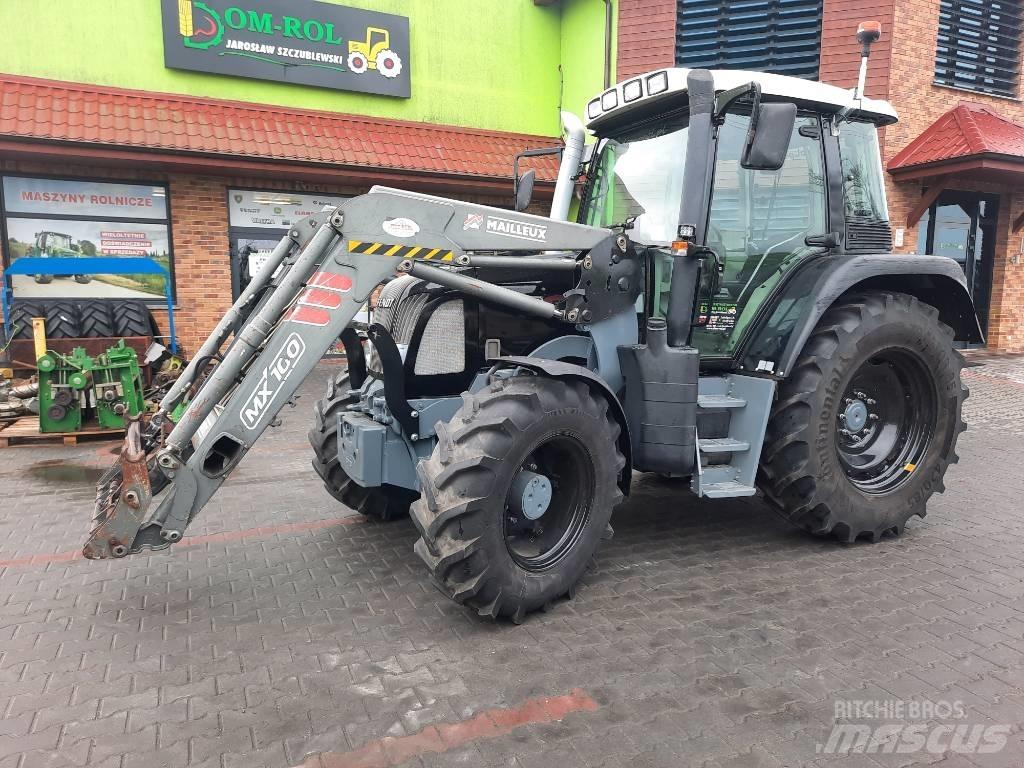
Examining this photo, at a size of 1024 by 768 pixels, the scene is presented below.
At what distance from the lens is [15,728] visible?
8.61 ft

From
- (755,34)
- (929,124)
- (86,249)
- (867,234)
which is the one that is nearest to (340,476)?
(867,234)

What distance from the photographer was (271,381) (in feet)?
11.0

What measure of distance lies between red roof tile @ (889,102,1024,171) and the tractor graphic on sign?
8.82 metres

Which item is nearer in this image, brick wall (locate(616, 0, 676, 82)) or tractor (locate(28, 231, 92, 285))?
tractor (locate(28, 231, 92, 285))

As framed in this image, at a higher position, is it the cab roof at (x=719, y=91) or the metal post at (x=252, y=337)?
the cab roof at (x=719, y=91)

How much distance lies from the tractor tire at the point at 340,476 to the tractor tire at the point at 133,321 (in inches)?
228

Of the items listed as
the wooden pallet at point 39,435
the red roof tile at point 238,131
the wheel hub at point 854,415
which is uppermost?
the red roof tile at point 238,131

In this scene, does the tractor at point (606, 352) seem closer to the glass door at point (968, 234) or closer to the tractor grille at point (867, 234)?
the tractor grille at point (867, 234)

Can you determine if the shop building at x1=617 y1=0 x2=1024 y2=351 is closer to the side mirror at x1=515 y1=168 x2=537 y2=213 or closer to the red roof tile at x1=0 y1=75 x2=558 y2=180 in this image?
the red roof tile at x1=0 y1=75 x2=558 y2=180

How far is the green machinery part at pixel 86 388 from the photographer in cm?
759

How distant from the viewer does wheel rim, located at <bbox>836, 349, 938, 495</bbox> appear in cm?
469

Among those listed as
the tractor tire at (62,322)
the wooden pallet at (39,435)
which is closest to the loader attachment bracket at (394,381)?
the wooden pallet at (39,435)

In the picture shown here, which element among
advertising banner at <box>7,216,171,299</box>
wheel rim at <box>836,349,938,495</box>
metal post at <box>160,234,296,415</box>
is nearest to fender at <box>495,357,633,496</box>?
metal post at <box>160,234,296,415</box>

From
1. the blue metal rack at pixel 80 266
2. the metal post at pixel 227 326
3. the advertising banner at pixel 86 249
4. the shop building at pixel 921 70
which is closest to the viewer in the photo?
the metal post at pixel 227 326
